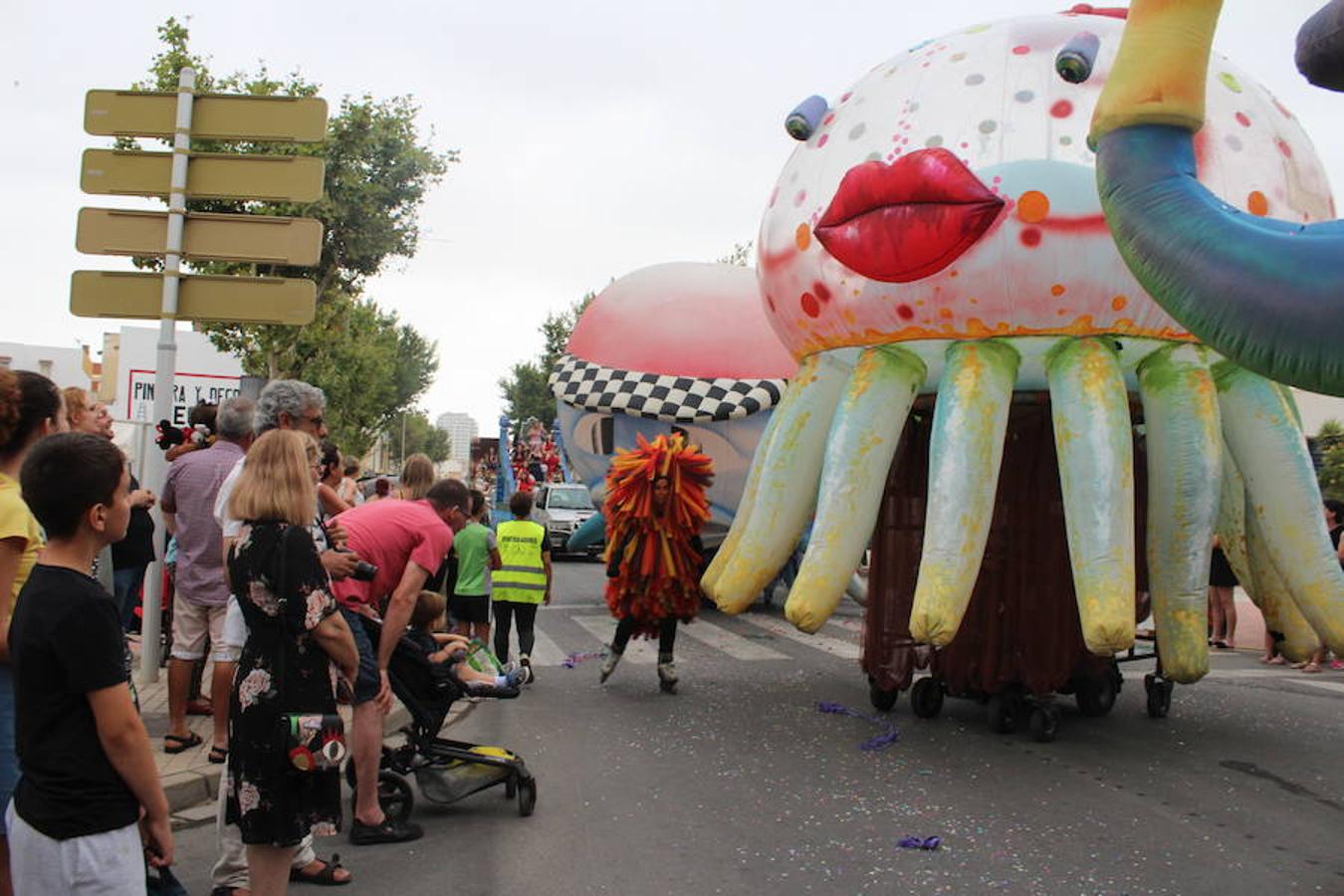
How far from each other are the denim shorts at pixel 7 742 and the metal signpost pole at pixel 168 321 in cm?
380

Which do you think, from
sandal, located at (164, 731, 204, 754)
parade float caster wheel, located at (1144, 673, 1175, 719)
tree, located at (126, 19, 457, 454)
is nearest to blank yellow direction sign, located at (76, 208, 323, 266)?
sandal, located at (164, 731, 204, 754)

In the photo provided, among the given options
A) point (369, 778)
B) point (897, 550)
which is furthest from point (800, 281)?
point (369, 778)

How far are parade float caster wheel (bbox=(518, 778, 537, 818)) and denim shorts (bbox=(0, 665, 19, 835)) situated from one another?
2669 mm

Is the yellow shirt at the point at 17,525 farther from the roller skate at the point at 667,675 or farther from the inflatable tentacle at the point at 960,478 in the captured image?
the roller skate at the point at 667,675

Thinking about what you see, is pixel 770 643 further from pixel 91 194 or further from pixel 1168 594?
pixel 91 194

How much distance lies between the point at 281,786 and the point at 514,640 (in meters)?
8.35

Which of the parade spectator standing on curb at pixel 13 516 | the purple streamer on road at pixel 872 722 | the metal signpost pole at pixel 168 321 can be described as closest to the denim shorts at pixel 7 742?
the parade spectator standing on curb at pixel 13 516

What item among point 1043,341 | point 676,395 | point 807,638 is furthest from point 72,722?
point 807,638

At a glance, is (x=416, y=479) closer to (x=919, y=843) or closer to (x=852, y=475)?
(x=852, y=475)

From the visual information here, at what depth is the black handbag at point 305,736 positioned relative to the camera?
352cm

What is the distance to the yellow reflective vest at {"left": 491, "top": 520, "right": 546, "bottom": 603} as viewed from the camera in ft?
30.1

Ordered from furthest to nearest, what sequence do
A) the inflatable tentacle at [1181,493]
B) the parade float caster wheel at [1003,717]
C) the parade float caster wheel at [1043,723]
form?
the parade float caster wheel at [1003,717] < the parade float caster wheel at [1043,723] < the inflatable tentacle at [1181,493]

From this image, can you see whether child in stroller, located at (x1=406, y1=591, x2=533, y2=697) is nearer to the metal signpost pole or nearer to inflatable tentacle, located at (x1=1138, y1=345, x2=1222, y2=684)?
the metal signpost pole

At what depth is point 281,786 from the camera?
3.56 metres
